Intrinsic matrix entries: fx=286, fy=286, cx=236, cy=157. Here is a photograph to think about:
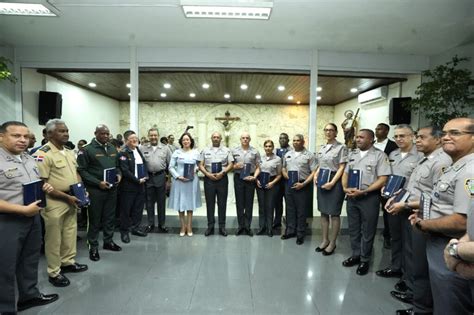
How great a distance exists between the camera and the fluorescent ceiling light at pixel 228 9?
323 cm

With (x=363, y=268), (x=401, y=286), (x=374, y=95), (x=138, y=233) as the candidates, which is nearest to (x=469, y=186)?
(x=401, y=286)

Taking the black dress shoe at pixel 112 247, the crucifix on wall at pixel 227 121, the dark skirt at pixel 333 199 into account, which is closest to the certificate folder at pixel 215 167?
the dark skirt at pixel 333 199

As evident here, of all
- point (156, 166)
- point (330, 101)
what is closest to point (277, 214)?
point (156, 166)

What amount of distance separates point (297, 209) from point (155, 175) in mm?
2139

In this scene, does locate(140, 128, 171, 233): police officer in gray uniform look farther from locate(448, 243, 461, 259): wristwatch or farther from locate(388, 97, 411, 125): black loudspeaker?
locate(388, 97, 411, 125): black loudspeaker

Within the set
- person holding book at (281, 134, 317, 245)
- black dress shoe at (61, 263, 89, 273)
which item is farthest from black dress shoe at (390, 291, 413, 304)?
black dress shoe at (61, 263, 89, 273)

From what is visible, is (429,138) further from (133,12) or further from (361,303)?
(133,12)

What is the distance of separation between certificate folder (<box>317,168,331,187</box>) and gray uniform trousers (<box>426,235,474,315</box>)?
1712mm

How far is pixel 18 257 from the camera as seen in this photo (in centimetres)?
220

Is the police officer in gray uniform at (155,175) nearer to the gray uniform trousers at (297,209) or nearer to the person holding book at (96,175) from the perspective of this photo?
the person holding book at (96,175)

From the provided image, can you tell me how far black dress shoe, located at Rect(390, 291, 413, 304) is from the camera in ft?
8.10

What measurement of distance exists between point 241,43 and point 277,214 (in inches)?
114

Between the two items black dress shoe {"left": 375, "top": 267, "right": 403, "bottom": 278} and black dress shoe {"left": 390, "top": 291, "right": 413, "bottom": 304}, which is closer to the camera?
black dress shoe {"left": 390, "top": 291, "right": 413, "bottom": 304}

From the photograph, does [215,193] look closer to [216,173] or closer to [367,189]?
[216,173]
